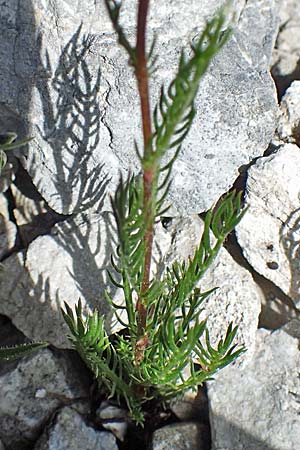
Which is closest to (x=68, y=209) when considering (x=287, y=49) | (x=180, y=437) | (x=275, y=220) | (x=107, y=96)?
(x=107, y=96)

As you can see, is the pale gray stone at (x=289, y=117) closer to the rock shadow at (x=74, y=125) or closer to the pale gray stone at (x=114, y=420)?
the rock shadow at (x=74, y=125)

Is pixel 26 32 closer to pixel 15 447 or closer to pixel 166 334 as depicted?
pixel 166 334

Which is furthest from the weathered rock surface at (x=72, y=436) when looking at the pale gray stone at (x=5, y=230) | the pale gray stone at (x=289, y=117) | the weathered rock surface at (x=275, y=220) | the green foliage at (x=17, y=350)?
the pale gray stone at (x=289, y=117)

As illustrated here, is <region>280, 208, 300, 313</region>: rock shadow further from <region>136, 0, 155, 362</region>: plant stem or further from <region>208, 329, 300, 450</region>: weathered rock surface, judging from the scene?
<region>136, 0, 155, 362</region>: plant stem

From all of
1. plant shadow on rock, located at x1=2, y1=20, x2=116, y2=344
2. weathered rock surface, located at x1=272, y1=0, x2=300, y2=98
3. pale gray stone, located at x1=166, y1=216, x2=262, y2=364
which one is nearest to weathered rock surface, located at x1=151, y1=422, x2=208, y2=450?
pale gray stone, located at x1=166, y1=216, x2=262, y2=364

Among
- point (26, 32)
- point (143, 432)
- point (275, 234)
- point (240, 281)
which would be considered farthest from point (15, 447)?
point (26, 32)

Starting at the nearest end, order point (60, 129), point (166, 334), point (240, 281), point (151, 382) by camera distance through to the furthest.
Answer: point (166, 334) → point (151, 382) → point (60, 129) → point (240, 281)

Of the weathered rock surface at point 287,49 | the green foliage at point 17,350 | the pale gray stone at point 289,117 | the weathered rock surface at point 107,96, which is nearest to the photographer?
the green foliage at point 17,350
